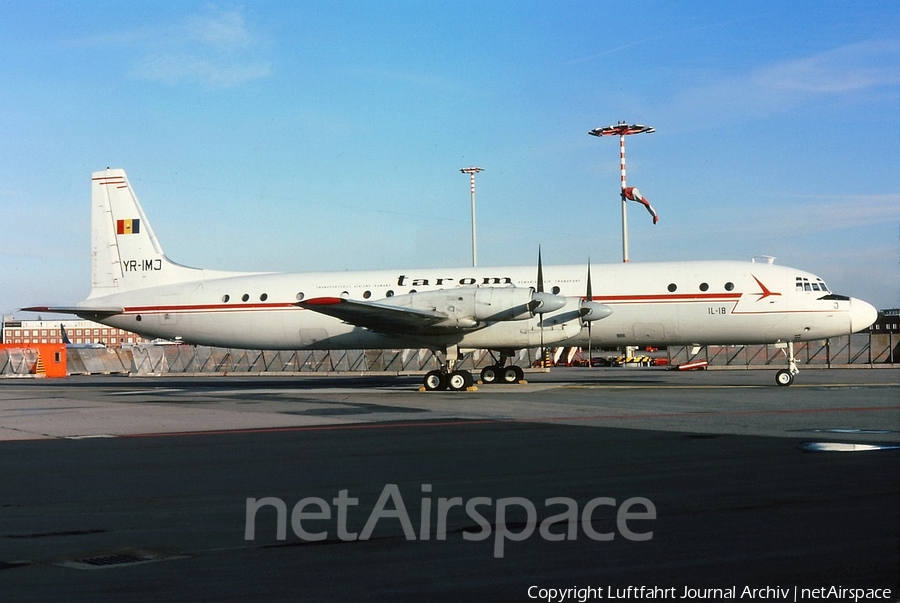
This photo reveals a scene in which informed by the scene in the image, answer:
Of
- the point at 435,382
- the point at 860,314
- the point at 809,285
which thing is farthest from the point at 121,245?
the point at 860,314

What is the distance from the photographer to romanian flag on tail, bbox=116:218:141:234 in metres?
36.4

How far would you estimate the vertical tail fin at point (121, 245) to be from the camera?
3581cm

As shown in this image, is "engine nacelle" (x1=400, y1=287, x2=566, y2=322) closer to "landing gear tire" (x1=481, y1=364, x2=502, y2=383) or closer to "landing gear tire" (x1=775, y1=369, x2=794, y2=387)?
"landing gear tire" (x1=481, y1=364, x2=502, y2=383)

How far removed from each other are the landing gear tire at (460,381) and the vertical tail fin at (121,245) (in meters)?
12.4

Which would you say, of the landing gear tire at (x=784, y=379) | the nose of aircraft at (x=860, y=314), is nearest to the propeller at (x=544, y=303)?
the landing gear tire at (x=784, y=379)

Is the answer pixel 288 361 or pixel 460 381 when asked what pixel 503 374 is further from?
pixel 288 361

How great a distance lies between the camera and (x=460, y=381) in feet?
94.5

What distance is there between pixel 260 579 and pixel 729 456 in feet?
24.9

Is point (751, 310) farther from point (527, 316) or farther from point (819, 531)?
point (819, 531)

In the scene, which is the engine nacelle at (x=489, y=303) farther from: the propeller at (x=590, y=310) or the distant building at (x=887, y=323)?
the distant building at (x=887, y=323)

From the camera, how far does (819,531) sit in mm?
7301

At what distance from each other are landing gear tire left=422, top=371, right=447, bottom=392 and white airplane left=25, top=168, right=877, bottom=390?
0.12 ft

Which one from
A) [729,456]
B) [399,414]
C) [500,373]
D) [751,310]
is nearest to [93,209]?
[500,373]

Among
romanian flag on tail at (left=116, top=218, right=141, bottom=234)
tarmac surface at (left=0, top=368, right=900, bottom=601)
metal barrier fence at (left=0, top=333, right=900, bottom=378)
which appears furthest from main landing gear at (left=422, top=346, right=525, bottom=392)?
metal barrier fence at (left=0, top=333, right=900, bottom=378)
